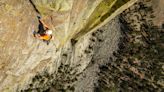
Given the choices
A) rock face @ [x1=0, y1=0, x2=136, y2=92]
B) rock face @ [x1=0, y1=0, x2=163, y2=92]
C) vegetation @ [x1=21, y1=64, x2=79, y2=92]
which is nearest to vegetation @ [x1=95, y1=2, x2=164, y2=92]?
rock face @ [x1=0, y1=0, x2=163, y2=92]

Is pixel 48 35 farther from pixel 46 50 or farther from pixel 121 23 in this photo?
pixel 121 23

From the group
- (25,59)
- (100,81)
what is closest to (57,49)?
(25,59)

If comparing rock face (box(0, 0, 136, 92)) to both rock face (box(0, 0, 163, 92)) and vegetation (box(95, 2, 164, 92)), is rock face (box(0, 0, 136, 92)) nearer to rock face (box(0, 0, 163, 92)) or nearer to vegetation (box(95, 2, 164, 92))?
rock face (box(0, 0, 163, 92))

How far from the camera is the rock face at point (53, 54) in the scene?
100 ft

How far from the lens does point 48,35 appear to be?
32.3 m

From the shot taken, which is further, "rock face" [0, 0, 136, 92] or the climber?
the climber

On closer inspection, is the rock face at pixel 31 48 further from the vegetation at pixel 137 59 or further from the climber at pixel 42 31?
the vegetation at pixel 137 59

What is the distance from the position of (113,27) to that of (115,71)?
4535 mm

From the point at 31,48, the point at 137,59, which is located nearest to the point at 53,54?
the point at 31,48

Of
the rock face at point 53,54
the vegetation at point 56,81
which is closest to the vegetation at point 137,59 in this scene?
the rock face at point 53,54

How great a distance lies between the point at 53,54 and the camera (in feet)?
113

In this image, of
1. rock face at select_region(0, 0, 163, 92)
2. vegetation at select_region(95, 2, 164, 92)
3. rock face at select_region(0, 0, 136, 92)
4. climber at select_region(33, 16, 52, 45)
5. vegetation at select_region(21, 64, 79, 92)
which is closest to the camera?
rock face at select_region(0, 0, 136, 92)

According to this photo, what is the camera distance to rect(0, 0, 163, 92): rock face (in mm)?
30562

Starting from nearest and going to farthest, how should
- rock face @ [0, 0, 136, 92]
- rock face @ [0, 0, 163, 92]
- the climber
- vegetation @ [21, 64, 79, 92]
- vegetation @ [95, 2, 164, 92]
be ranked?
rock face @ [0, 0, 136, 92] < rock face @ [0, 0, 163, 92] < the climber < vegetation @ [21, 64, 79, 92] < vegetation @ [95, 2, 164, 92]
